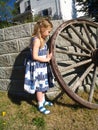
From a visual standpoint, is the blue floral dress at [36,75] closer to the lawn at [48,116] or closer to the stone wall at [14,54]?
the lawn at [48,116]

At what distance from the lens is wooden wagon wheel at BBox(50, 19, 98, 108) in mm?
5215

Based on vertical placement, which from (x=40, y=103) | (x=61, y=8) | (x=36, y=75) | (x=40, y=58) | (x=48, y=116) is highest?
(x=61, y=8)

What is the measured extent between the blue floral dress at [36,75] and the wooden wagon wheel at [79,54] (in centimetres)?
41

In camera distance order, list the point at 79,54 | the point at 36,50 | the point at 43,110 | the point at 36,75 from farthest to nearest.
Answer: the point at 79,54 < the point at 43,110 < the point at 36,75 < the point at 36,50

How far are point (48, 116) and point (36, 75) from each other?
0.67 metres

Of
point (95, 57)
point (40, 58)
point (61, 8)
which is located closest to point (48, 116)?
point (40, 58)

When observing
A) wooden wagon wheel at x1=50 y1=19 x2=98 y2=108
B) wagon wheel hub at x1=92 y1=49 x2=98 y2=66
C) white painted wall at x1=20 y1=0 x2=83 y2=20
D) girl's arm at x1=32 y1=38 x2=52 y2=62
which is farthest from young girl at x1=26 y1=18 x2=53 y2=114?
white painted wall at x1=20 y1=0 x2=83 y2=20

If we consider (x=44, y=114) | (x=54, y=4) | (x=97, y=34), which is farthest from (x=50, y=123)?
(x=54, y=4)

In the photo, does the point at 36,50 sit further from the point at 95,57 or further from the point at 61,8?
the point at 61,8

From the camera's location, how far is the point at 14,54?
5.51m

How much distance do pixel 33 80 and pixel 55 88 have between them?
797mm

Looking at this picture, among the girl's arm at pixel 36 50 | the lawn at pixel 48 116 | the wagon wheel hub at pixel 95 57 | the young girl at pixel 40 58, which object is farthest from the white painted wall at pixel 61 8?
the girl's arm at pixel 36 50

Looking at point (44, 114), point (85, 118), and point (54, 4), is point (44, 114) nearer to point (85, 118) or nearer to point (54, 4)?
point (85, 118)

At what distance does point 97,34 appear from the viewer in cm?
570
